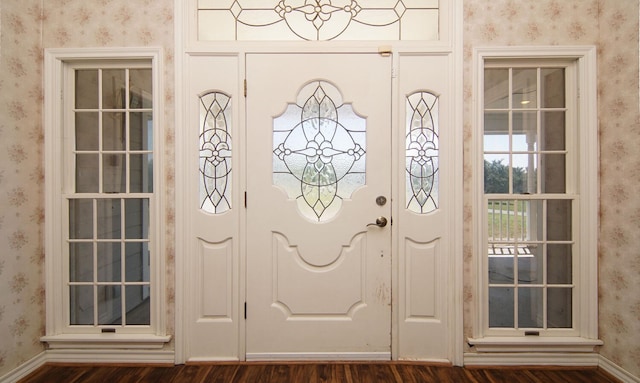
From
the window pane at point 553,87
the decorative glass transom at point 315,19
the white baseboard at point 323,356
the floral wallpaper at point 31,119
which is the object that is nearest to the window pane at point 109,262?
the floral wallpaper at point 31,119

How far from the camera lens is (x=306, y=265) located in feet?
7.02

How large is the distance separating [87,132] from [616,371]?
353cm

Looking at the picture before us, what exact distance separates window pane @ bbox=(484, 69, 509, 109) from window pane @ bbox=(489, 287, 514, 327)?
46.0 inches

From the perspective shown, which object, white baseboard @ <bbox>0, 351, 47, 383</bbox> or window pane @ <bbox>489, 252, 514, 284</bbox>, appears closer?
white baseboard @ <bbox>0, 351, 47, 383</bbox>

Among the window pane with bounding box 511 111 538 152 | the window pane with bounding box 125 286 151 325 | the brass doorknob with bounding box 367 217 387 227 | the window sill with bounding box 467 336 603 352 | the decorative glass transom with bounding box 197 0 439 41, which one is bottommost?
the window sill with bounding box 467 336 603 352

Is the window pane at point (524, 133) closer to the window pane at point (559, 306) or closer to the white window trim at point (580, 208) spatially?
the white window trim at point (580, 208)

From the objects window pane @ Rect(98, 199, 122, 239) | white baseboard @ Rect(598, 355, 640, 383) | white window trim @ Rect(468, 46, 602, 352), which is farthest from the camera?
window pane @ Rect(98, 199, 122, 239)

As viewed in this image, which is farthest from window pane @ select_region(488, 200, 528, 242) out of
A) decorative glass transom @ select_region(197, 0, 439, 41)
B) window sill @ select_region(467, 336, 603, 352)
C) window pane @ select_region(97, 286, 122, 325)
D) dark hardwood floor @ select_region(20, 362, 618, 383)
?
window pane @ select_region(97, 286, 122, 325)

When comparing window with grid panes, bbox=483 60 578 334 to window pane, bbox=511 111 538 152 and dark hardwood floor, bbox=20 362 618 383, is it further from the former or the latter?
dark hardwood floor, bbox=20 362 618 383

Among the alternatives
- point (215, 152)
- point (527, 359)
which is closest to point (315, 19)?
point (215, 152)

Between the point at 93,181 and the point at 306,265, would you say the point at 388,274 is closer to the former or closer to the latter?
the point at 306,265

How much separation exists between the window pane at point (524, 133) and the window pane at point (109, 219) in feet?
8.36

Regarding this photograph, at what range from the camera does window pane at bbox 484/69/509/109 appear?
2.13 metres

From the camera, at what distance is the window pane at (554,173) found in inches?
84.3
